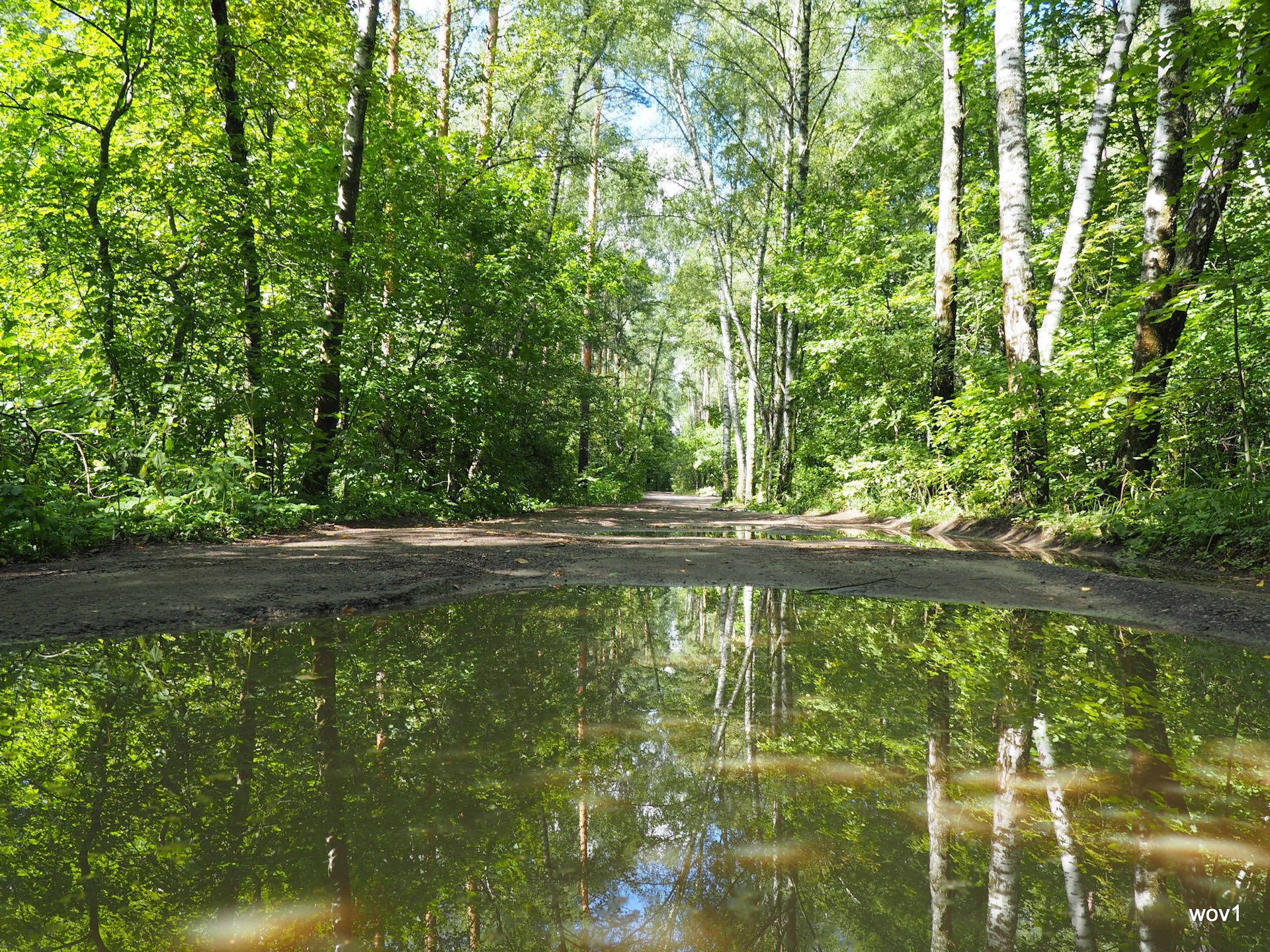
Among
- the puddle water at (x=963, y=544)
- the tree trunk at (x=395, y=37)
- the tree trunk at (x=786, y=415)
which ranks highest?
the tree trunk at (x=395, y=37)

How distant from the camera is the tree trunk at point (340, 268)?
28.4 ft

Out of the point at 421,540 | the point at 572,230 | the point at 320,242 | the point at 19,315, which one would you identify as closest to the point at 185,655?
the point at 421,540

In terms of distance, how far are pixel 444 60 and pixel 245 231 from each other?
31.8 feet

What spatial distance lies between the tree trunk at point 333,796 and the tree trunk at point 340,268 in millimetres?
6780

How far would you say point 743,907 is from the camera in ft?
4.20

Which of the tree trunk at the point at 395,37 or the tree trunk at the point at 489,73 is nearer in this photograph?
the tree trunk at the point at 395,37

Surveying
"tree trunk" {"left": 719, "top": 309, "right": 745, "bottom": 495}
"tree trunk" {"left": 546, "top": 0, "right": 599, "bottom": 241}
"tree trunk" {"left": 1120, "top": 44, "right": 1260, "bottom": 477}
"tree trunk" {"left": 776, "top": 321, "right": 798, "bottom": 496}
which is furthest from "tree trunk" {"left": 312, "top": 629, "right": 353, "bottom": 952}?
"tree trunk" {"left": 719, "top": 309, "right": 745, "bottom": 495}

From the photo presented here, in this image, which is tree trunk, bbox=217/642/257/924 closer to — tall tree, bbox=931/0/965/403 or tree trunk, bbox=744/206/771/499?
tall tree, bbox=931/0/965/403

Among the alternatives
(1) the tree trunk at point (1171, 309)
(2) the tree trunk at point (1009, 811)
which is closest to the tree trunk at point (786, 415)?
(1) the tree trunk at point (1171, 309)

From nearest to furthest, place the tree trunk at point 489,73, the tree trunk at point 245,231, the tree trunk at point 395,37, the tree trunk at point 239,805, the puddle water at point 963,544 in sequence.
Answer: the tree trunk at point 239,805 → the puddle water at point 963,544 → the tree trunk at point 245,231 → the tree trunk at point 395,37 → the tree trunk at point 489,73

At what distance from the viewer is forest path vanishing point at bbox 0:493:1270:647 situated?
347cm

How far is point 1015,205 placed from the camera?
344 inches

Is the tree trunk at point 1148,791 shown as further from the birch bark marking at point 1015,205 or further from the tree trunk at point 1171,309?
the birch bark marking at point 1015,205

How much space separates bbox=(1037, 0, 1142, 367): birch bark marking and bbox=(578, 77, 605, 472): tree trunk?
10124mm
